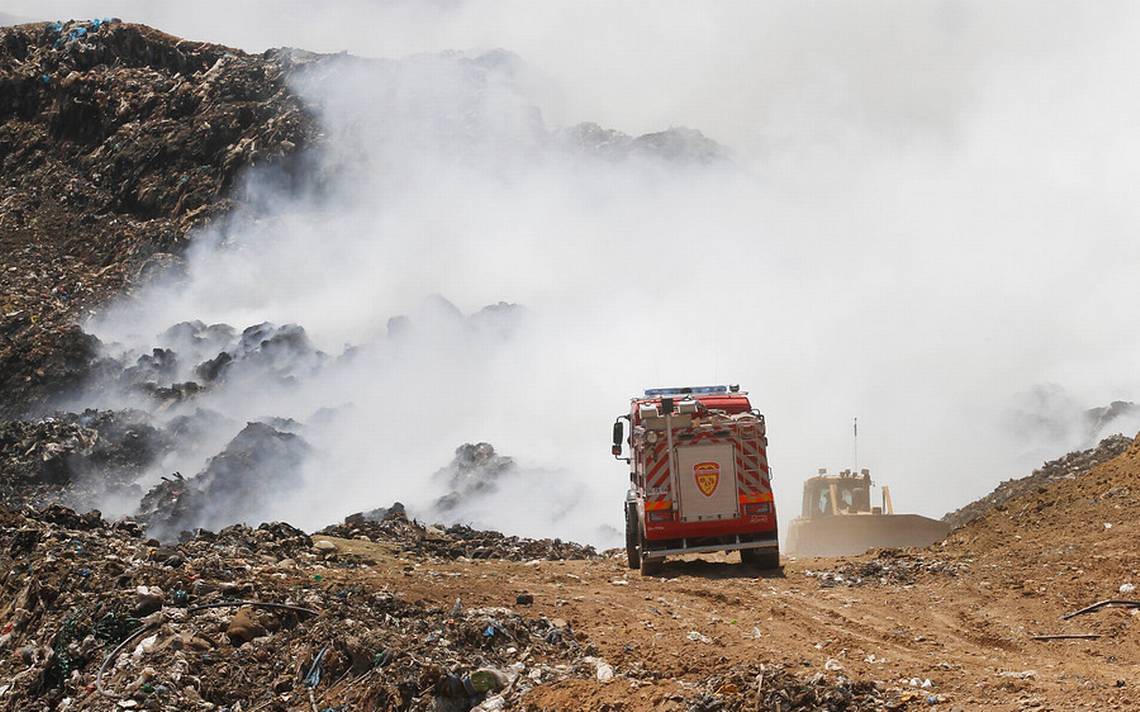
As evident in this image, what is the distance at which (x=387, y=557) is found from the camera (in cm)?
1372

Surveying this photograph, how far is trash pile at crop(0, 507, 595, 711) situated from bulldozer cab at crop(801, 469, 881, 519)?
13.6 m

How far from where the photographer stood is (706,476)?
556 inches

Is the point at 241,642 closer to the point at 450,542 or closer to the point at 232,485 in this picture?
the point at 450,542

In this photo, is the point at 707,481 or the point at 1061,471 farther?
the point at 1061,471

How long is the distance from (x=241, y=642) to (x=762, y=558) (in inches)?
296

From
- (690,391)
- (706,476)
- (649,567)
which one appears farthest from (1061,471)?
(649,567)

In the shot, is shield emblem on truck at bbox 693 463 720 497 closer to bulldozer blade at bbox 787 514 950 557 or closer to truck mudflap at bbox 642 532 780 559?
truck mudflap at bbox 642 532 780 559

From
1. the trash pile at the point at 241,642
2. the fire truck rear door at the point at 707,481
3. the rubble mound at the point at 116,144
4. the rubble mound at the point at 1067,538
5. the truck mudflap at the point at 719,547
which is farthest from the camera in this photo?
the rubble mound at the point at 116,144

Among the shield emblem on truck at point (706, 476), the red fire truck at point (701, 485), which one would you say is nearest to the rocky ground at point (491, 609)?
the red fire truck at point (701, 485)

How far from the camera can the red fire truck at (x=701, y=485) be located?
1402 cm

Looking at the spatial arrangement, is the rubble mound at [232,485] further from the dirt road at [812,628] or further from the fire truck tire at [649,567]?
the fire truck tire at [649,567]

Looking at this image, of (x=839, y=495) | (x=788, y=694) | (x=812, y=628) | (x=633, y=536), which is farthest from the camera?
(x=839, y=495)

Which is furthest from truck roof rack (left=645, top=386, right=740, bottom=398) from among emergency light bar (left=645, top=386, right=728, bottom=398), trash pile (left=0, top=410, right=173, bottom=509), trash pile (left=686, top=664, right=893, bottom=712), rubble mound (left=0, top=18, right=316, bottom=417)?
rubble mound (left=0, top=18, right=316, bottom=417)

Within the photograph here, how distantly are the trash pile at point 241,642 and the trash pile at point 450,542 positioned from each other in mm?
4666
